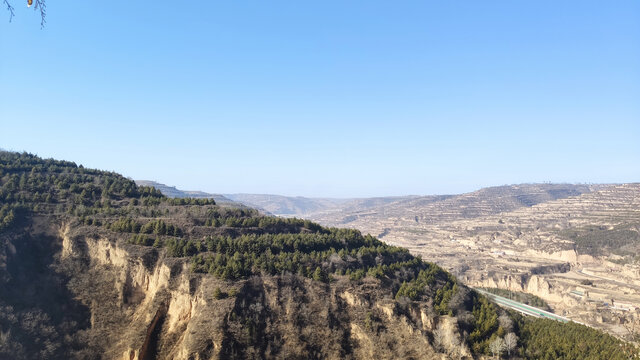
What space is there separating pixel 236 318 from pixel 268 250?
10.8 m

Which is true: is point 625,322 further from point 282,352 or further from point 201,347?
point 201,347

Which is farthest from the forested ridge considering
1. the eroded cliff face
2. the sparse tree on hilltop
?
the eroded cliff face

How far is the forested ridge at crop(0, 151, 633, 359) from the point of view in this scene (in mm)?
37000

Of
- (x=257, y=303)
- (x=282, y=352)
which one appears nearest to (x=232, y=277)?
(x=257, y=303)

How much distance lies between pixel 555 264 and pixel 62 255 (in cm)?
10552

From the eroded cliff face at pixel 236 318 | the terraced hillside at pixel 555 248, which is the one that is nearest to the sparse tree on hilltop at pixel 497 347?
the eroded cliff face at pixel 236 318

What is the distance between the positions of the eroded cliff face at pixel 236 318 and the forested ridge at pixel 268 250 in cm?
156

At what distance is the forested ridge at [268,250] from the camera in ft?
121

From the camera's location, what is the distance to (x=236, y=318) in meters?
33.7

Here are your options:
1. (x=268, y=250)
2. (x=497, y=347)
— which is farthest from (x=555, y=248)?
(x=268, y=250)

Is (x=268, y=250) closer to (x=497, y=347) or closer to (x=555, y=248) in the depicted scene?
(x=497, y=347)

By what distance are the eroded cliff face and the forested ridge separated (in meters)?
1.56

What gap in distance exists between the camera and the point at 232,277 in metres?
37.3

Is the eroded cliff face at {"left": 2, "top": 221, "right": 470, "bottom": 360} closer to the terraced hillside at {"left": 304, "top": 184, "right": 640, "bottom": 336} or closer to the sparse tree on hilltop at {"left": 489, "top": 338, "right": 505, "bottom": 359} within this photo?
the sparse tree on hilltop at {"left": 489, "top": 338, "right": 505, "bottom": 359}
